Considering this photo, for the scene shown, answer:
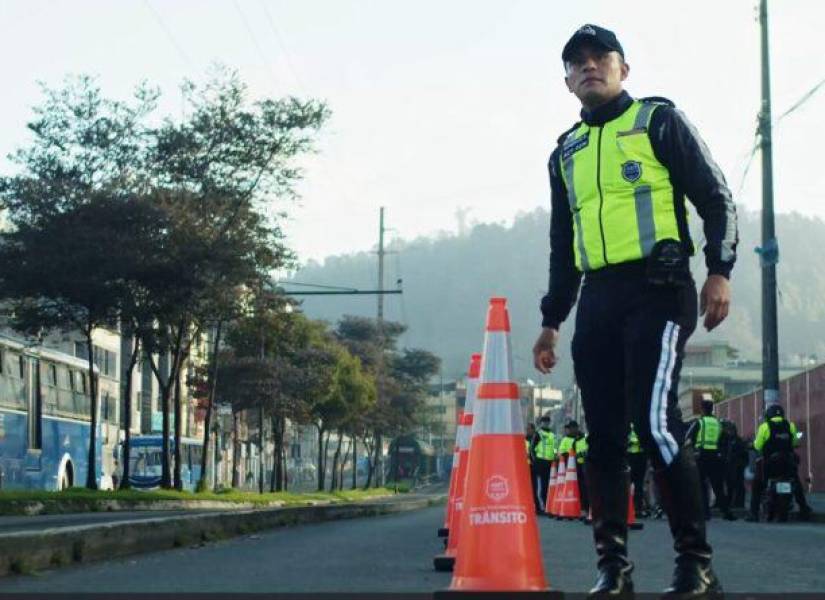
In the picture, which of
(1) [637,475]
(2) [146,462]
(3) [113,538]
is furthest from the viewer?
(2) [146,462]

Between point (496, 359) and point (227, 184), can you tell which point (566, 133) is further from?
point (227, 184)

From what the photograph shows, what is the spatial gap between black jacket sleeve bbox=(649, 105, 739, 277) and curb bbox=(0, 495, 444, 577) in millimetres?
5291

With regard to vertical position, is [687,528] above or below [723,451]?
above

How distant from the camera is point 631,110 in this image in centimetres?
569

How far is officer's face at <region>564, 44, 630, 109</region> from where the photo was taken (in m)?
5.62

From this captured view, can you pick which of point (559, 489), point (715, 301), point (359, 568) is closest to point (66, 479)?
point (559, 489)

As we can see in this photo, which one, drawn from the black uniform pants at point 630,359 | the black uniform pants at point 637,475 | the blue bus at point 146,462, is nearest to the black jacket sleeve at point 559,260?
the black uniform pants at point 630,359

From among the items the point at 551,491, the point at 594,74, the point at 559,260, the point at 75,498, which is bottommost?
the point at 75,498

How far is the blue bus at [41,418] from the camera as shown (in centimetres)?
3084

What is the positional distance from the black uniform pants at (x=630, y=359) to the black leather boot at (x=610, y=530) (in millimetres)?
52

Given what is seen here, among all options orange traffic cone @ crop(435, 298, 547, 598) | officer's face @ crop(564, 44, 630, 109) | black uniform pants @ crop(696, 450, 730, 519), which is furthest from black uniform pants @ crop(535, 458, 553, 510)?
officer's face @ crop(564, 44, 630, 109)

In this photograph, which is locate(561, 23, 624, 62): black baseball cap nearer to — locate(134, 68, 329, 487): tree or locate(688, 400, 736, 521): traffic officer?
locate(688, 400, 736, 521): traffic officer

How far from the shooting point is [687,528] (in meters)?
5.27

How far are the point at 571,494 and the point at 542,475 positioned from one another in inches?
182
